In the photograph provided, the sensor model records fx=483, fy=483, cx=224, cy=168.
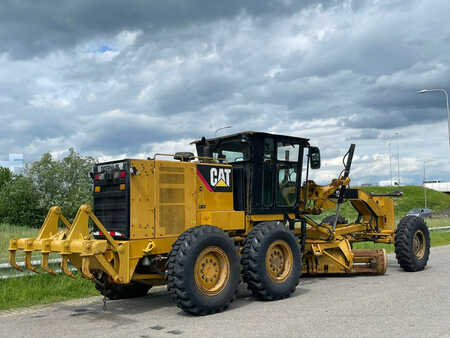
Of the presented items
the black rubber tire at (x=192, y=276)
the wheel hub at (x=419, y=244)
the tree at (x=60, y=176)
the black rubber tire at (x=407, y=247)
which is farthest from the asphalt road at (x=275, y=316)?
the tree at (x=60, y=176)

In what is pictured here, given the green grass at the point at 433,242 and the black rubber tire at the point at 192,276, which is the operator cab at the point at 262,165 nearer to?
the black rubber tire at the point at 192,276

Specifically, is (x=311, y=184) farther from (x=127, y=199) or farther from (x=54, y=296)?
(x=54, y=296)

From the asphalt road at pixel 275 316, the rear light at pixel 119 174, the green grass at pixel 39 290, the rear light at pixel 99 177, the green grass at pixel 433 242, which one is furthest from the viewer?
the green grass at pixel 433 242

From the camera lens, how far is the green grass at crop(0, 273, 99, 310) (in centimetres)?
850

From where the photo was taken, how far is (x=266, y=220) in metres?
9.77

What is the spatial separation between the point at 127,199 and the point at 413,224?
7.68 meters

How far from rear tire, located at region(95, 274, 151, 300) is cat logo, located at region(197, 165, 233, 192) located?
7.26ft

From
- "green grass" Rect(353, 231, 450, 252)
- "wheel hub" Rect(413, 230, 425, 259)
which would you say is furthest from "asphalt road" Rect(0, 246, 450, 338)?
"green grass" Rect(353, 231, 450, 252)

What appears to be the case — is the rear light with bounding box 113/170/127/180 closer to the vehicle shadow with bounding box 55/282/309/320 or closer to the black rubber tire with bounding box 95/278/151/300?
the black rubber tire with bounding box 95/278/151/300

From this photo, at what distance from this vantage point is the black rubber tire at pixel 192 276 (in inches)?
282

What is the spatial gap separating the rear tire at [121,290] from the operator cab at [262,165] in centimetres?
238

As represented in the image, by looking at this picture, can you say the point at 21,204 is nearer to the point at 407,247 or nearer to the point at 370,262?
the point at 370,262

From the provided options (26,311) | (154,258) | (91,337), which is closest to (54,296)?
(26,311)

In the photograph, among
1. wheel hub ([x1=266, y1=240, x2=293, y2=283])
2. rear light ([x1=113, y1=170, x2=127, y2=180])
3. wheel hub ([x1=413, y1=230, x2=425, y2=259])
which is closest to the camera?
rear light ([x1=113, y1=170, x2=127, y2=180])
